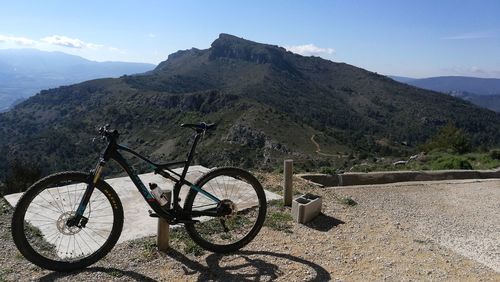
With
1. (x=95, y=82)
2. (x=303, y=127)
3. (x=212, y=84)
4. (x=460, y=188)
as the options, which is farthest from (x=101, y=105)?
(x=460, y=188)

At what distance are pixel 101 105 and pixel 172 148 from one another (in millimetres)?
61713

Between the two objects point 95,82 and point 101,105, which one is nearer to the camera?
point 101,105

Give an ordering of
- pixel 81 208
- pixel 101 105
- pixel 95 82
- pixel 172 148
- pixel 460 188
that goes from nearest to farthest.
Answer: pixel 81 208, pixel 460 188, pixel 172 148, pixel 101 105, pixel 95 82

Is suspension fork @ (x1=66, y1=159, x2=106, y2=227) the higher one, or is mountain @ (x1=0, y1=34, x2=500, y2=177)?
suspension fork @ (x1=66, y1=159, x2=106, y2=227)

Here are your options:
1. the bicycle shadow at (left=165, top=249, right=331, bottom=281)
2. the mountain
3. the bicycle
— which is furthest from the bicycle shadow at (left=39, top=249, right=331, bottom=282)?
the mountain

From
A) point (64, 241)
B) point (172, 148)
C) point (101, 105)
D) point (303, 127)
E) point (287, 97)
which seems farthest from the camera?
point (287, 97)

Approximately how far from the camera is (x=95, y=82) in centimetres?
18050

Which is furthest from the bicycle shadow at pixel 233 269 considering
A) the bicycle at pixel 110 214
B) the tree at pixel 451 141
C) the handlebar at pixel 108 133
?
the tree at pixel 451 141

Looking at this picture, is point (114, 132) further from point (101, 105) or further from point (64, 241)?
point (101, 105)

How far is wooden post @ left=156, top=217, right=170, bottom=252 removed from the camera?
4.63m

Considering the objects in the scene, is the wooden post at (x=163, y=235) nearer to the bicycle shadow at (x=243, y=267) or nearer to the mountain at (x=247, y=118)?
the bicycle shadow at (x=243, y=267)

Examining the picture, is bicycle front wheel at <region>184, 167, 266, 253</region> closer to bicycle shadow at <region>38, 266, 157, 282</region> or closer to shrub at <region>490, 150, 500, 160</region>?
bicycle shadow at <region>38, 266, 157, 282</region>

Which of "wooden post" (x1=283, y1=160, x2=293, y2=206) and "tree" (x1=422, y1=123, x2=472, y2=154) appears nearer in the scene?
"wooden post" (x1=283, y1=160, x2=293, y2=206)

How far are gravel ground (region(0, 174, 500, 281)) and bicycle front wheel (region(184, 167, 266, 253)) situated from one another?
0.16m
